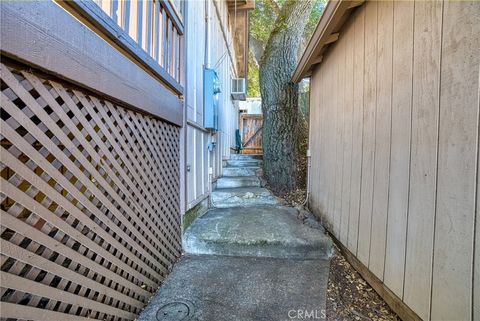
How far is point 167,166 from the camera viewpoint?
2.53 metres

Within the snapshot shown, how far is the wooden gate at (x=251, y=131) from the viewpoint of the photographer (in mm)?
10547

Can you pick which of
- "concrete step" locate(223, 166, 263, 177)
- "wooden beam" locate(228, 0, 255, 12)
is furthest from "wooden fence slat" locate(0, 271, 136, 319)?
"wooden beam" locate(228, 0, 255, 12)

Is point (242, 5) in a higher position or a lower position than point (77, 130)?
higher

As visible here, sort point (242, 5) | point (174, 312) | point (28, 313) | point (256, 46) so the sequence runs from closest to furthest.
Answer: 1. point (28, 313)
2. point (174, 312)
3. point (242, 5)
4. point (256, 46)

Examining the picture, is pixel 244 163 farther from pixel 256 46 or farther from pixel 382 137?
pixel 256 46

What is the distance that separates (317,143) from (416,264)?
8.32 ft

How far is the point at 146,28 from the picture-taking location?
2.14m

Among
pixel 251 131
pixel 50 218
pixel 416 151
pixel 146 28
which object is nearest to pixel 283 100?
pixel 146 28

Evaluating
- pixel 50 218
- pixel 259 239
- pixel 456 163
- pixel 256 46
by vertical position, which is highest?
A: pixel 256 46

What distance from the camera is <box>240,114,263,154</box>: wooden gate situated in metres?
10.5

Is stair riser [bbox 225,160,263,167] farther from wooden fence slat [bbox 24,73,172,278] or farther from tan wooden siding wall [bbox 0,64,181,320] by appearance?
wooden fence slat [bbox 24,73,172,278]

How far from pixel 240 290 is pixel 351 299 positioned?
896 mm

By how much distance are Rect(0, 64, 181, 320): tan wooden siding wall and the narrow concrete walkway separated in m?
0.34

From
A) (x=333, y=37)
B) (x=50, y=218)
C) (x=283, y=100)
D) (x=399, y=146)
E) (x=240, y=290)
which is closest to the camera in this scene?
(x=50, y=218)
